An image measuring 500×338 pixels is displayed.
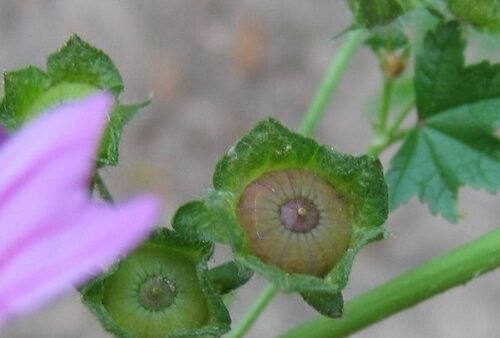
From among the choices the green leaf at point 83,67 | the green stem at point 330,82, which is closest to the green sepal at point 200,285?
the green leaf at point 83,67

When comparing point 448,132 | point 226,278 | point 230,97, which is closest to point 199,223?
point 226,278

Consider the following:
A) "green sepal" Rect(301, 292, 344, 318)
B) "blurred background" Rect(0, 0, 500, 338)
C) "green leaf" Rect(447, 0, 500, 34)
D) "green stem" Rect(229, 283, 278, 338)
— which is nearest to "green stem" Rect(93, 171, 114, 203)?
"green sepal" Rect(301, 292, 344, 318)

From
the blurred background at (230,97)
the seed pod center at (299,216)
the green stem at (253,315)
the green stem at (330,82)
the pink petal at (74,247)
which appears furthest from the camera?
the blurred background at (230,97)

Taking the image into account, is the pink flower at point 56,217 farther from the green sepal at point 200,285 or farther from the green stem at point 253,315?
the green stem at point 253,315

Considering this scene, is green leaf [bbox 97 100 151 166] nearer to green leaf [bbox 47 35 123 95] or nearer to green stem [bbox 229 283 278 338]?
green leaf [bbox 47 35 123 95]

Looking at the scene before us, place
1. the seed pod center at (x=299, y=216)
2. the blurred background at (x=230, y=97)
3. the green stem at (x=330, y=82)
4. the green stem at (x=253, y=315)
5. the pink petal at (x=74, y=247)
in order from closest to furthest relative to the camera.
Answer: the pink petal at (x=74, y=247) < the seed pod center at (x=299, y=216) < the green stem at (x=253, y=315) < the green stem at (x=330, y=82) < the blurred background at (x=230, y=97)

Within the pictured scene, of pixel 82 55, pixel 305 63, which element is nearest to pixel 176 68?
pixel 305 63

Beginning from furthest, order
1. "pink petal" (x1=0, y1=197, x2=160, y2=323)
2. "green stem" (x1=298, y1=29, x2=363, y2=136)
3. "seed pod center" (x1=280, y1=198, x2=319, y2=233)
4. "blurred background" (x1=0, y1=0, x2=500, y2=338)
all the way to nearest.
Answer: "blurred background" (x1=0, y1=0, x2=500, y2=338) < "green stem" (x1=298, y1=29, x2=363, y2=136) < "seed pod center" (x1=280, y1=198, x2=319, y2=233) < "pink petal" (x1=0, y1=197, x2=160, y2=323)

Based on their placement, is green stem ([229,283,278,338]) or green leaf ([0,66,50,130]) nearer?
green leaf ([0,66,50,130])
